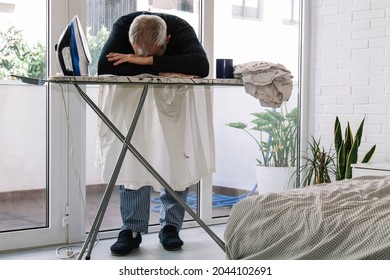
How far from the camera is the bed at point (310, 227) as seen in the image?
77.2 inches

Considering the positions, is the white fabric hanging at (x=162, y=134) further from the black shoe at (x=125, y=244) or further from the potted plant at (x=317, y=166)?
the potted plant at (x=317, y=166)

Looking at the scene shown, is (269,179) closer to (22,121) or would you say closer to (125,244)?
(125,244)

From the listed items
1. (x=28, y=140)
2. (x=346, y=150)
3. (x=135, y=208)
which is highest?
(x=28, y=140)

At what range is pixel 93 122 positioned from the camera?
158 inches

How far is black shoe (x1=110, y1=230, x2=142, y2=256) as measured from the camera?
3.53m

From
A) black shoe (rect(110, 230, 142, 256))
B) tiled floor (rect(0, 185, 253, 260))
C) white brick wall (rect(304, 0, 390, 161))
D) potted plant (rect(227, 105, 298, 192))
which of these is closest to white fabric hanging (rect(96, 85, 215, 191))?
black shoe (rect(110, 230, 142, 256))

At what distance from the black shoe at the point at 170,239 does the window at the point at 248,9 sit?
1815 millimetres

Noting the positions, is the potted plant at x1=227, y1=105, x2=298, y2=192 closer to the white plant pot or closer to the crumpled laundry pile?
the white plant pot

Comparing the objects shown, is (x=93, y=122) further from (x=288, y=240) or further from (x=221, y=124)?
(x=288, y=240)

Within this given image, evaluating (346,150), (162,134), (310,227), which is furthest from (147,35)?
(346,150)

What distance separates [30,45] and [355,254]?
8.20ft

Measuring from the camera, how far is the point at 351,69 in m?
4.84

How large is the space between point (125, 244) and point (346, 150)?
1.92 metres

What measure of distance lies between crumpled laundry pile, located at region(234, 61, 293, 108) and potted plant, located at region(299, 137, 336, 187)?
73.1 inches
